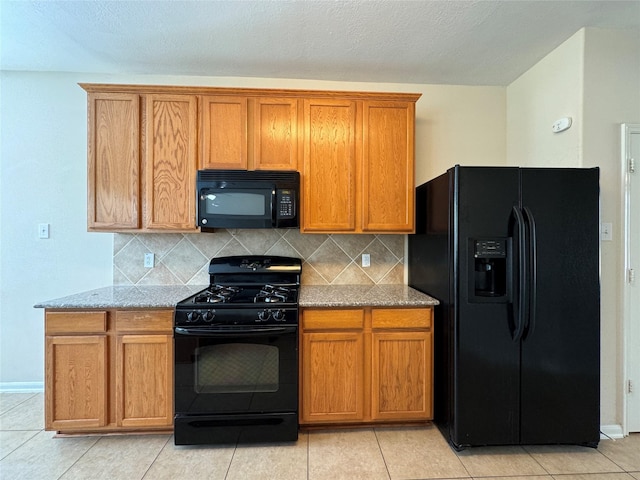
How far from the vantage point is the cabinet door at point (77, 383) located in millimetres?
1850

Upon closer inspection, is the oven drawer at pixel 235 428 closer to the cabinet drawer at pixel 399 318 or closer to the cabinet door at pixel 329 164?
the cabinet drawer at pixel 399 318

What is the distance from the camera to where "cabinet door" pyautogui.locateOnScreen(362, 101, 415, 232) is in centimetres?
227

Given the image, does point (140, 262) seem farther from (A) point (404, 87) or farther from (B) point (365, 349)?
(A) point (404, 87)

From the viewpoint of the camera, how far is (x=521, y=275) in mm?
1745

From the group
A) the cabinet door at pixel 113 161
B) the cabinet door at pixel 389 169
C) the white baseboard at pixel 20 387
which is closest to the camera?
the cabinet door at pixel 113 161

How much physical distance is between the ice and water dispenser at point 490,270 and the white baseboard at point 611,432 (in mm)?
1182

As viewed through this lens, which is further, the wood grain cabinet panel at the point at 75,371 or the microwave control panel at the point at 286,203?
the microwave control panel at the point at 286,203

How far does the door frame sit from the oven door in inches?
85.1

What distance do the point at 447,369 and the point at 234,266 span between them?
1728mm

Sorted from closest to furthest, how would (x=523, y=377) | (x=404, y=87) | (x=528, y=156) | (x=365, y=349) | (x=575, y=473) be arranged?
(x=575, y=473) → (x=523, y=377) → (x=365, y=349) → (x=528, y=156) → (x=404, y=87)

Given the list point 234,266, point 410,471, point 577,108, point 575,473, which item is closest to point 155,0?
point 234,266

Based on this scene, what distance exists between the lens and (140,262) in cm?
251

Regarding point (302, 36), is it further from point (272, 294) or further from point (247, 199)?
point (272, 294)

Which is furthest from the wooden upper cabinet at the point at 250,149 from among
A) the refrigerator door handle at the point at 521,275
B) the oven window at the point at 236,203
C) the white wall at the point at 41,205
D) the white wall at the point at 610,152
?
the white wall at the point at 610,152
